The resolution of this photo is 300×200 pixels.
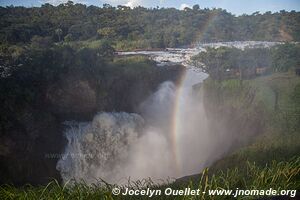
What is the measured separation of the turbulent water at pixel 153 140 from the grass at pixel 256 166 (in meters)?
1.76

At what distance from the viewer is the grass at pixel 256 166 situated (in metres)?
3.74

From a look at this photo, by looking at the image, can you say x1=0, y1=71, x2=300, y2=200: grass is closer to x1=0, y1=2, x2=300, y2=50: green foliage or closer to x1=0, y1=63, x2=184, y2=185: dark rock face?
x1=0, y1=2, x2=300, y2=50: green foliage

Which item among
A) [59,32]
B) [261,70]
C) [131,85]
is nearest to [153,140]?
[131,85]

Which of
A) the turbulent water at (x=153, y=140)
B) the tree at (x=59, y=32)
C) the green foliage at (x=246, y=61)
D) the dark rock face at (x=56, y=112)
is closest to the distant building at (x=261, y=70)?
the green foliage at (x=246, y=61)

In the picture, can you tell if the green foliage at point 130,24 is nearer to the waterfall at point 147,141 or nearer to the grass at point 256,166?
the waterfall at point 147,141

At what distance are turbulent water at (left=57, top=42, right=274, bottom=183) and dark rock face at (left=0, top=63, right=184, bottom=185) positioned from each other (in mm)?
361

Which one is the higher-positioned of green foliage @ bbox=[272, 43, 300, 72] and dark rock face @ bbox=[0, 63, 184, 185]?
green foliage @ bbox=[272, 43, 300, 72]

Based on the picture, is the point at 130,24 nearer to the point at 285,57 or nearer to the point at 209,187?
the point at 285,57

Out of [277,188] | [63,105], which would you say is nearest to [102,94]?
[63,105]

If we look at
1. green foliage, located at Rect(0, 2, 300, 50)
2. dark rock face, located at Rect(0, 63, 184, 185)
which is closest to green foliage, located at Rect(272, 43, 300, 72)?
green foliage, located at Rect(0, 2, 300, 50)

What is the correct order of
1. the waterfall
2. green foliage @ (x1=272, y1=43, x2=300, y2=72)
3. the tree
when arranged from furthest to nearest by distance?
the waterfall, green foliage @ (x1=272, y1=43, x2=300, y2=72), the tree

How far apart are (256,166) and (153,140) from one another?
26.1 feet

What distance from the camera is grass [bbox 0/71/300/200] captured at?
12.3 feet

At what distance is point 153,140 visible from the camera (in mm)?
13086
